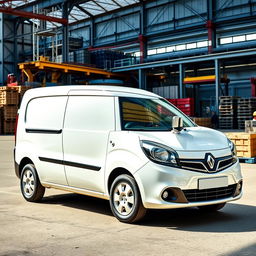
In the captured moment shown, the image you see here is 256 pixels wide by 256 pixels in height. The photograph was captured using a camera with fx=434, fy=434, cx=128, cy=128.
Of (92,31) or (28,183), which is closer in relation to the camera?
(28,183)

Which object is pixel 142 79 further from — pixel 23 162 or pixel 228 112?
pixel 23 162

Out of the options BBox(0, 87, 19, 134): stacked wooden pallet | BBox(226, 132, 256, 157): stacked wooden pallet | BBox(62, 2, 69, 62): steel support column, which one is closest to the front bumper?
BBox(226, 132, 256, 157): stacked wooden pallet

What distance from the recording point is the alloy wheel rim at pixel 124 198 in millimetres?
5289

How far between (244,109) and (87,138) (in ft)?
95.3

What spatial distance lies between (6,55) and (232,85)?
26.5 metres

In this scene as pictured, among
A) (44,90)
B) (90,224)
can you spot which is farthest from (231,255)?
(44,90)

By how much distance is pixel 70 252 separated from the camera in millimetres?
4188

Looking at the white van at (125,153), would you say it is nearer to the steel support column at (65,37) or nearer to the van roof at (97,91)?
the van roof at (97,91)

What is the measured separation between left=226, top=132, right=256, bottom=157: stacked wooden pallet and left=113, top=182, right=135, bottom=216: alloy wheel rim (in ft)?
25.5

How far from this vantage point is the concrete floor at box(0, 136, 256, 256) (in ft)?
14.0

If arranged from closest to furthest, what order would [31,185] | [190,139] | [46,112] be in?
[190,139]
[46,112]
[31,185]

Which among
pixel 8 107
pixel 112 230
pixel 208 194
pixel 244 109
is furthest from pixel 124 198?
pixel 8 107

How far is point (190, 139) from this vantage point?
5.40 metres

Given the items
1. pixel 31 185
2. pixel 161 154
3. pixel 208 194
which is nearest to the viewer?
pixel 161 154
